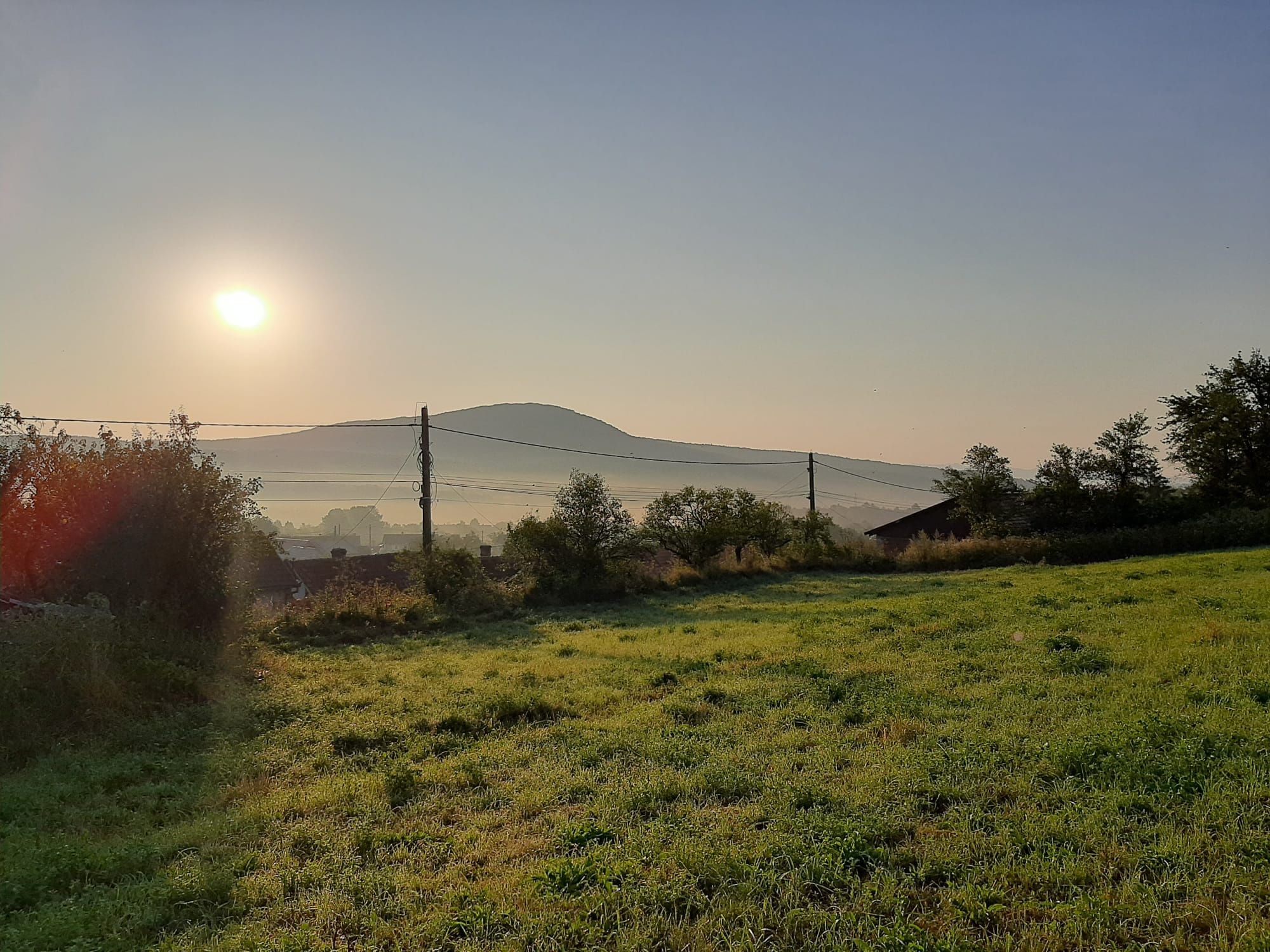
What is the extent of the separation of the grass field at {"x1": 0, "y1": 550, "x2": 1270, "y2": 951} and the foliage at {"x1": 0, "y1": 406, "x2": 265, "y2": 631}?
4.39 metres

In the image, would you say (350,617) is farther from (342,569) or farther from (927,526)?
(927,526)

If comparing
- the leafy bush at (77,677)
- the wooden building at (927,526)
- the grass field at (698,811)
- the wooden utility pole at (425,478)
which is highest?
the wooden utility pole at (425,478)

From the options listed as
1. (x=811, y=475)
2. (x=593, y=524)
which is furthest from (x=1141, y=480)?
(x=593, y=524)

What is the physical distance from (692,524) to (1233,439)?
2463cm

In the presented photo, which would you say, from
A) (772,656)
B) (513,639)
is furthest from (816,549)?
(772,656)

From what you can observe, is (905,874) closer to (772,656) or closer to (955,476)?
(772,656)

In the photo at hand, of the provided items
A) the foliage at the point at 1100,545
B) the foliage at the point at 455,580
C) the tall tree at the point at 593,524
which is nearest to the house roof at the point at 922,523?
the foliage at the point at 1100,545

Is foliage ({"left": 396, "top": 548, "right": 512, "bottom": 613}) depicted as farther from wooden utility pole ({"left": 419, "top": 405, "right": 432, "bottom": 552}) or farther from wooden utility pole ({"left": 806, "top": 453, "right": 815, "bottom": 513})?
wooden utility pole ({"left": 806, "top": 453, "right": 815, "bottom": 513})

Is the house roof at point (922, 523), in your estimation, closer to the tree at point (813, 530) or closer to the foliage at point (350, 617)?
the tree at point (813, 530)

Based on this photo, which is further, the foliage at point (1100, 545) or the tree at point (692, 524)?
the tree at point (692, 524)

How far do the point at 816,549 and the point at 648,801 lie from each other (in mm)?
26701

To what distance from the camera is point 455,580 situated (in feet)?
73.6

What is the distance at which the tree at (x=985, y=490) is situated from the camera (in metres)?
34.9

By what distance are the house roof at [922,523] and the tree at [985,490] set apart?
246 inches
